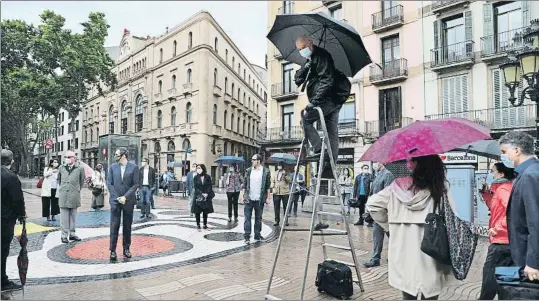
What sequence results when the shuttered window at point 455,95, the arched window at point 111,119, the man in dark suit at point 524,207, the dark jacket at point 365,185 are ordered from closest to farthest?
the man in dark suit at point 524,207
the dark jacket at point 365,185
the shuttered window at point 455,95
the arched window at point 111,119

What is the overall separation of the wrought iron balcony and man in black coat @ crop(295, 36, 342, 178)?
66.6 ft

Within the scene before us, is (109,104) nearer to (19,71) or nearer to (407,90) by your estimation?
(19,71)

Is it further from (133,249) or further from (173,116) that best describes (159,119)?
(133,249)

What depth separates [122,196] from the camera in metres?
6.76

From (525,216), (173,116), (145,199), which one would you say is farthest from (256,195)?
(173,116)

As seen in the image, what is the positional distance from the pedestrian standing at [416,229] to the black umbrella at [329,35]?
175 cm

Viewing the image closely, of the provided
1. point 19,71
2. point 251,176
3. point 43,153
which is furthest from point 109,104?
point 251,176

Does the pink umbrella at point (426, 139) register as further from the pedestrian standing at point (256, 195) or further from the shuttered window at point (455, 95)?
the shuttered window at point (455, 95)

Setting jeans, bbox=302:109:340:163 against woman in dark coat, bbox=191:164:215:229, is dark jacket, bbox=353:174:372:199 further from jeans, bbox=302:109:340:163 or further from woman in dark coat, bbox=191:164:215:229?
jeans, bbox=302:109:340:163

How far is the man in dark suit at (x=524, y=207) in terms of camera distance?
2.74m

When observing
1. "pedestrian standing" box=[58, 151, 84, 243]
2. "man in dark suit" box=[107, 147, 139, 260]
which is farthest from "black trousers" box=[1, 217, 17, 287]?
"pedestrian standing" box=[58, 151, 84, 243]

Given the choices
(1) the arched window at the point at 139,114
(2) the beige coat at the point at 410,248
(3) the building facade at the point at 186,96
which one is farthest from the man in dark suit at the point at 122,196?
(1) the arched window at the point at 139,114

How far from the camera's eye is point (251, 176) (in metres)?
8.85

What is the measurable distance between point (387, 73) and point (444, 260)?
78.5 ft
